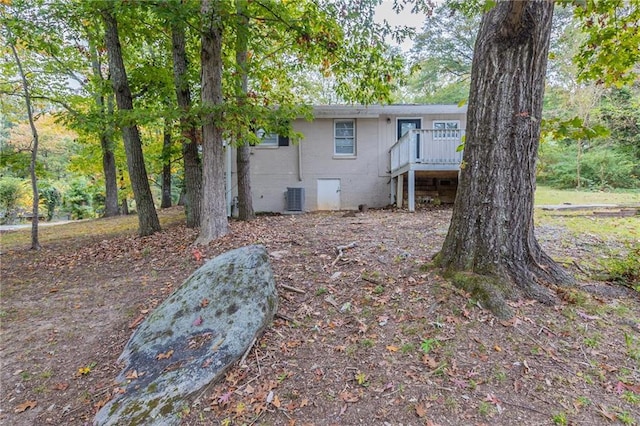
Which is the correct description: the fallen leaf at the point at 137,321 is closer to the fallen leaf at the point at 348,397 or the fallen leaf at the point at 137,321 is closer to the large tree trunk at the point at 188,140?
the fallen leaf at the point at 348,397

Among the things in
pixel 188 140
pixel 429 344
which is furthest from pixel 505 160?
pixel 188 140

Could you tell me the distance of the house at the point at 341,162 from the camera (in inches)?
455

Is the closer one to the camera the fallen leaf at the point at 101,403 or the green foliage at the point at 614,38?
the fallen leaf at the point at 101,403

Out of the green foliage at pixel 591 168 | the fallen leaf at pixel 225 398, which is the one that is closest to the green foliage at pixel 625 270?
the fallen leaf at pixel 225 398

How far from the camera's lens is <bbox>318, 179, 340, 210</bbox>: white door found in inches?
470

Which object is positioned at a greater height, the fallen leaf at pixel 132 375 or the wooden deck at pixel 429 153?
the wooden deck at pixel 429 153

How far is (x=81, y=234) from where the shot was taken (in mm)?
9000

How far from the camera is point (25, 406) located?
266 centimetres

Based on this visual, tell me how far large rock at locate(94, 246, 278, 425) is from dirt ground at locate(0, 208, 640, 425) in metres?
0.14

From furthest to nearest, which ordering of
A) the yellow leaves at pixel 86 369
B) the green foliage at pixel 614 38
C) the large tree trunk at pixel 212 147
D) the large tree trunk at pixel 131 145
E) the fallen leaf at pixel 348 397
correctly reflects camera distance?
the large tree trunk at pixel 131 145 < the large tree trunk at pixel 212 147 < the green foliage at pixel 614 38 < the yellow leaves at pixel 86 369 < the fallen leaf at pixel 348 397

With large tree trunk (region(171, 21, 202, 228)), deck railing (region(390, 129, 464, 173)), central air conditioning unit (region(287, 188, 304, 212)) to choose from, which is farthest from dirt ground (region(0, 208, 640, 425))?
central air conditioning unit (region(287, 188, 304, 212))

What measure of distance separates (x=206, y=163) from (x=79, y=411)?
14.3 ft

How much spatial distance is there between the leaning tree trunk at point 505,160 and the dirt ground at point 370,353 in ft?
0.95

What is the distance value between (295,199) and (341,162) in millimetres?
2232
